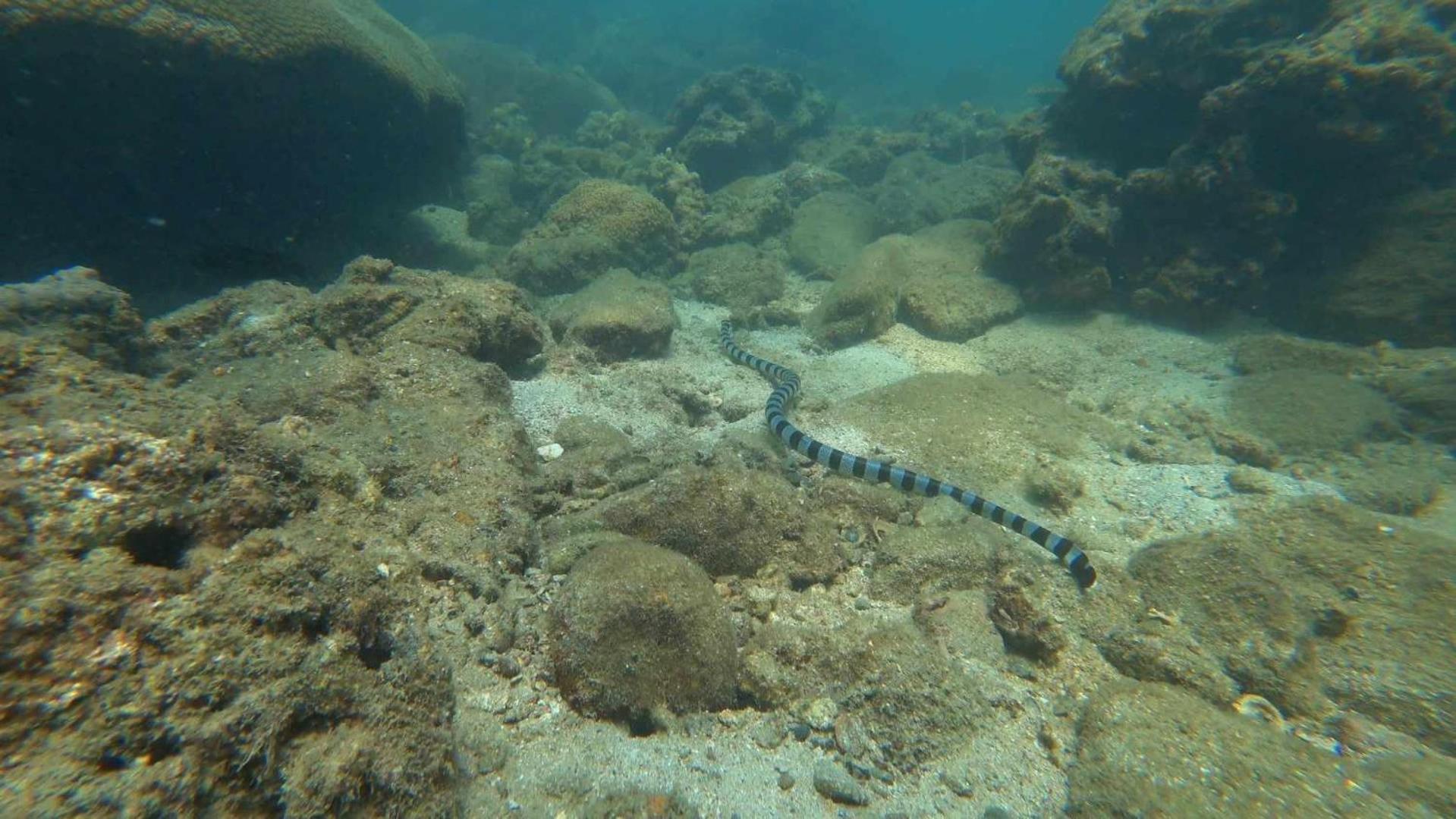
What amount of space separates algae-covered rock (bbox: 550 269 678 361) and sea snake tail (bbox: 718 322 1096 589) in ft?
5.05

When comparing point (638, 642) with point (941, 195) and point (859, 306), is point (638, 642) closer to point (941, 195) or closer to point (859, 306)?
point (859, 306)

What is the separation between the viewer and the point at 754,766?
2.41 m

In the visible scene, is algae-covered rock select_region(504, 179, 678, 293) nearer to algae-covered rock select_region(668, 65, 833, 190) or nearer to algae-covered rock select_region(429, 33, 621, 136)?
algae-covered rock select_region(668, 65, 833, 190)

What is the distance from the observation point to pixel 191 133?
5555mm

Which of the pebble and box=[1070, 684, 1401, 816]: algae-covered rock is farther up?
box=[1070, 684, 1401, 816]: algae-covered rock

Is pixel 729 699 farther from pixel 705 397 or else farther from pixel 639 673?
pixel 705 397

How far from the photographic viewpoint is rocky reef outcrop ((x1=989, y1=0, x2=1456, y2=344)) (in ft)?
19.9

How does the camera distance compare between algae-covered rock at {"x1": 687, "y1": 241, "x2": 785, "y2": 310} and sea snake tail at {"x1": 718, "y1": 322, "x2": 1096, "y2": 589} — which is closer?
sea snake tail at {"x1": 718, "y1": 322, "x2": 1096, "y2": 589}

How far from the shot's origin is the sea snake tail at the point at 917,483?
3.77m

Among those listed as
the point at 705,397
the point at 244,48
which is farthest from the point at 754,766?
the point at 244,48

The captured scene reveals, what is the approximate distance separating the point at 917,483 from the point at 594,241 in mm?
5820

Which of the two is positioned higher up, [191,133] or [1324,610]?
[191,133]

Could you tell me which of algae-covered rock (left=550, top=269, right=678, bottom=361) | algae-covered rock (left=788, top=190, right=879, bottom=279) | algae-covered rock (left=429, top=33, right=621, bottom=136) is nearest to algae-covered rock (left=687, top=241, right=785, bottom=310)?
algae-covered rock (left=788, top=190, right=879, bottom=279)

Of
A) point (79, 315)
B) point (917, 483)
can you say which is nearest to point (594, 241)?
point (79, 315)
